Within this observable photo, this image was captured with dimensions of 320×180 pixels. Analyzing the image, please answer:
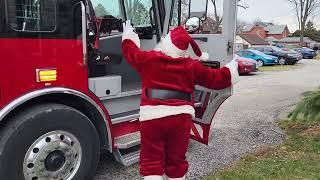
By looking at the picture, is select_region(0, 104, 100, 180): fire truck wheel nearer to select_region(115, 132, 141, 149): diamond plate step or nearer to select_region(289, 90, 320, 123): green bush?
select_region(115, 132, 141, 149): diamond plate step

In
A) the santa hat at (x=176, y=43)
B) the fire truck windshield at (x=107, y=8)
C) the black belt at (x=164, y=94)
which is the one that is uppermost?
the fire truck windshield at (x=107, y=8)

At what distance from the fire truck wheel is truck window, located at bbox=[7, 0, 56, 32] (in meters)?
0.76

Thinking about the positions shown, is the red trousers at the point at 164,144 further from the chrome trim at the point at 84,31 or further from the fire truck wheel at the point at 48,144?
the chrome trim at the point at 84,31

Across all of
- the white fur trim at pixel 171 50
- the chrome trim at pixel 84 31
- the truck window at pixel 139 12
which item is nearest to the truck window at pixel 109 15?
the truck window at pixel 139 12

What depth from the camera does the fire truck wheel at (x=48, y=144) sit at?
12.6ft

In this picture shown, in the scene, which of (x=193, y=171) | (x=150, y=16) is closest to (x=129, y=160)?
(x=193, y=171)

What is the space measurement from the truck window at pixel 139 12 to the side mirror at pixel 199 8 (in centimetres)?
55

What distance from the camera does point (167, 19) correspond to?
227 inches

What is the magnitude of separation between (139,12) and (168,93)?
2312 mm

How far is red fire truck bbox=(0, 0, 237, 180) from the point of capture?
3.81 m

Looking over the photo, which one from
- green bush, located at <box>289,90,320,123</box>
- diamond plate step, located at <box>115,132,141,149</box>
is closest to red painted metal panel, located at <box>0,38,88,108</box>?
diamond plate step, located at <box>115,132,141,149</box>

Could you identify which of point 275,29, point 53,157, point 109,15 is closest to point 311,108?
A: point 109,15

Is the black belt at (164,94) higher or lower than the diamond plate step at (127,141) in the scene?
higher

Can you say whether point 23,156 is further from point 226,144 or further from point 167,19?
point 226,144
